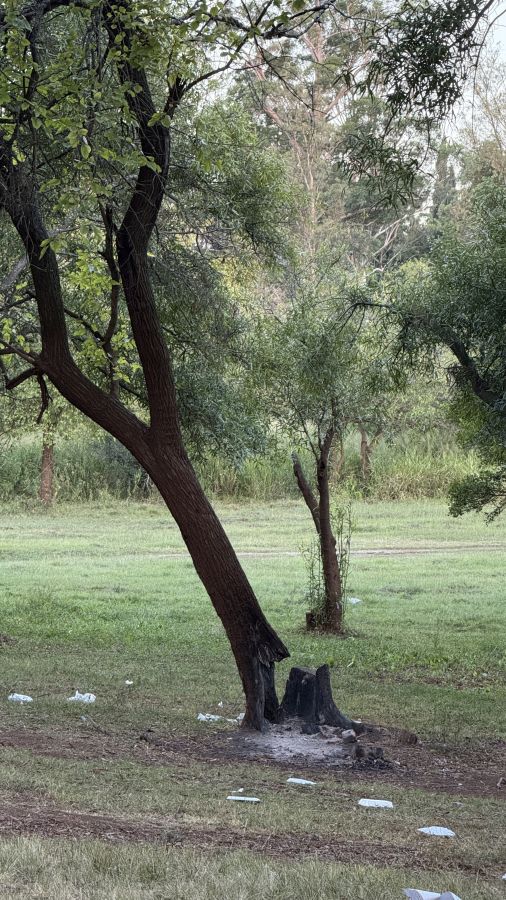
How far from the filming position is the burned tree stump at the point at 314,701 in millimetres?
8992

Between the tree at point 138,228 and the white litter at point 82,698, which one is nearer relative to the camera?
the tree at point 138,228

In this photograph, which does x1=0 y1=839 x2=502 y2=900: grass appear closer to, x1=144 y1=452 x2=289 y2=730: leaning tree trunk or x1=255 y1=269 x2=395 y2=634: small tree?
x1=144 y1=452 x2=289 y2=730: leaning tree trunk

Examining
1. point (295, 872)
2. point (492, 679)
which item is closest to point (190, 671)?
point (492, 679)

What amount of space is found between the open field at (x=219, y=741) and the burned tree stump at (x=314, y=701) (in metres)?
0.51

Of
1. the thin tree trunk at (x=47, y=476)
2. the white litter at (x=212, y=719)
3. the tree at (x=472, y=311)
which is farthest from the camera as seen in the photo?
the thin tree trunk at (x=47, y=476)

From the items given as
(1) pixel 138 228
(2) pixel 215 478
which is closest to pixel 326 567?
(1) pixel 138 228

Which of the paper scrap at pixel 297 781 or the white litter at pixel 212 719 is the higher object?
the paper scrap at pixel 297 781

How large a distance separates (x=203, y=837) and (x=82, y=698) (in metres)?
5.20

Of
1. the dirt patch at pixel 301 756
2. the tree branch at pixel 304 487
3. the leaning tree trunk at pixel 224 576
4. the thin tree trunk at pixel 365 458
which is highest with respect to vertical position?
the thin tree trunk at pixel 365 458

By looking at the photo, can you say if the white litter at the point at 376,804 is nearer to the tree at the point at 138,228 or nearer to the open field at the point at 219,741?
the open field at the point at 219,741

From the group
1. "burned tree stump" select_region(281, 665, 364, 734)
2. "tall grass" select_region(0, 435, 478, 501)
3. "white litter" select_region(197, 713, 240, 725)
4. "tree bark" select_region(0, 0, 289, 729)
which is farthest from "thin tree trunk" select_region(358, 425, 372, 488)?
"tree bark" select_region(0, 0, 289, 729)

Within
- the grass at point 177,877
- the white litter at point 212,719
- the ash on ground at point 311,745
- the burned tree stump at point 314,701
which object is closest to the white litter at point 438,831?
the grass at point 177,877

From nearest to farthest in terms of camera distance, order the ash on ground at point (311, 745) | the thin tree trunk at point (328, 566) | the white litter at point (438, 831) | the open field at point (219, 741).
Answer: the open field at point (219, 741), the white litter at point (438, 831), the ash on ground at point (311, 745), the thin tree trunk at point (328, 566)

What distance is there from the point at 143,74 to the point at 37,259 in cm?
177
